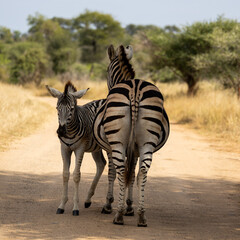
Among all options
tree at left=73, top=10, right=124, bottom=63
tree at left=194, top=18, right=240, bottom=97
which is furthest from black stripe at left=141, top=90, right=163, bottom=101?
tree at left=73, top=10, right=124, bottom=63

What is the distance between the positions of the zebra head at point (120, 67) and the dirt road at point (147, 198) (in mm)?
1738

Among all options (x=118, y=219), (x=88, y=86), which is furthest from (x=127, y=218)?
(x=88, y=86)

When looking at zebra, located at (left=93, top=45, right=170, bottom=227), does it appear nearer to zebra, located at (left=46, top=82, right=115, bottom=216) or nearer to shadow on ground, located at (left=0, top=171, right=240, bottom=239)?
shadow on ground, located at (left=0, top=171, right=240, bottom=239)

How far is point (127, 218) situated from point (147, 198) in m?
1.06

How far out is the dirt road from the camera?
5.21m

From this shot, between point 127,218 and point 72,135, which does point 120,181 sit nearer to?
point 127,218

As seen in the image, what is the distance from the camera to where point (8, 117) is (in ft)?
49.0

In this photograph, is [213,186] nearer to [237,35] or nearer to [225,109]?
[225,109]

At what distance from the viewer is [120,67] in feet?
21.4

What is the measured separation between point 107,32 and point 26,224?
52.8 meters

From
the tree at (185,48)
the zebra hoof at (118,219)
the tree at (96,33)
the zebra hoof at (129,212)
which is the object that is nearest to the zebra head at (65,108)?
the zebra hoof at (118,219)

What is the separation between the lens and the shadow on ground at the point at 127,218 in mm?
5133

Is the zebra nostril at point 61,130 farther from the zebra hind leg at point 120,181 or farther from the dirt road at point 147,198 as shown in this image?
the dirt road at point 147,198

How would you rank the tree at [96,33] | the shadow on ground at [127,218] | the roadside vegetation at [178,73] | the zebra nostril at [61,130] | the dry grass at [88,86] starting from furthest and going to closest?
the tree at [96,33] < the dry grass at [88,86] < the roadside vegetation at [178,73] < the zebra nostril at [61,130] < the shadow on ground at [127,218]
